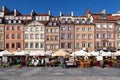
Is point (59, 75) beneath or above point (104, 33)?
beneath

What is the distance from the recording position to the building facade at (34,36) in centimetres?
8606

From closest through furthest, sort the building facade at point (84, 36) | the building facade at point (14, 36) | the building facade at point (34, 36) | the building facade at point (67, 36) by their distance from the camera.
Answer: the building facade at point (14, 36)
the building facade at point (84, 36)
the building facade at point (34, 36)
the building facade at point (67, 36)

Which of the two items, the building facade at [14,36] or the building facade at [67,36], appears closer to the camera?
the building facade at [14,36]

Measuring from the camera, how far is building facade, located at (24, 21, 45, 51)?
86062 millimetres

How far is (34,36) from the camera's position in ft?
284

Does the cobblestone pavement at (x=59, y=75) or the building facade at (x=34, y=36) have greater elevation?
the building facade at (x=34, y=36)

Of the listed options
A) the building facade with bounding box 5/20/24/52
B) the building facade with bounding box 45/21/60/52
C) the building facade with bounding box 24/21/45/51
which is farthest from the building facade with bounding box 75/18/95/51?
the building facade with bounding box 5/20/24/52

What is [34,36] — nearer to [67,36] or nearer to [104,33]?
[67,36]

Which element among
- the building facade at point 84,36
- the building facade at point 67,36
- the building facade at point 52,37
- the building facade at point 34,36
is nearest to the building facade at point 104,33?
the building facade at point 84,36

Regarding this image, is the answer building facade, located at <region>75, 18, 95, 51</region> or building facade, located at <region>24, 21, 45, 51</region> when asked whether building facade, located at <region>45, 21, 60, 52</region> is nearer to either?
building facade, located at <region>24, 21, 45, 51</region>

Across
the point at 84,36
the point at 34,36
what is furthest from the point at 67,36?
the point at 34,36

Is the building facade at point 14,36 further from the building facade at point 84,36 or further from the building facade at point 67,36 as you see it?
the building facade at point 84,36

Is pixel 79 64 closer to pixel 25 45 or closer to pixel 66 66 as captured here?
pixel 66 66

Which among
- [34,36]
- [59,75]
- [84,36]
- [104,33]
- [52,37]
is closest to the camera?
[59,75]
